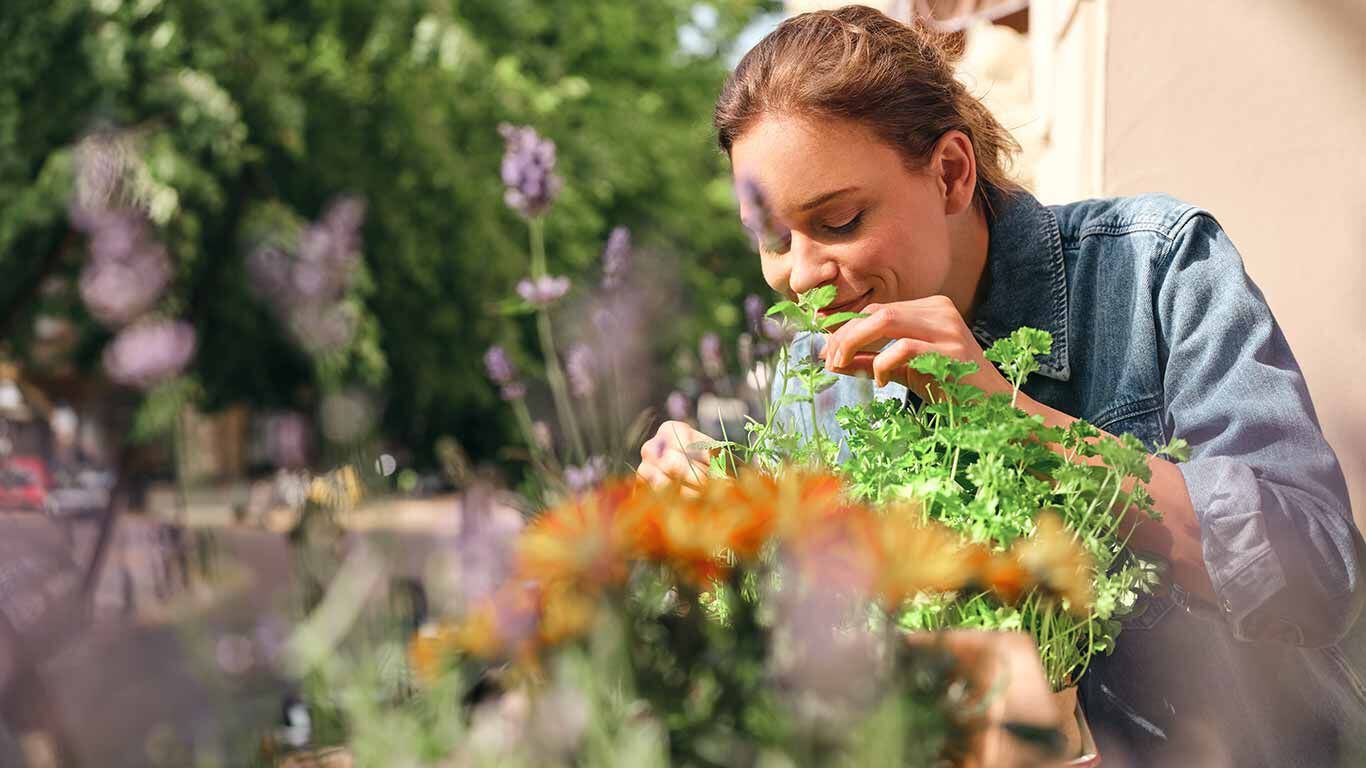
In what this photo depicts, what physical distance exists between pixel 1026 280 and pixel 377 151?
30.2ft

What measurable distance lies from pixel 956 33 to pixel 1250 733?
46.7 inches

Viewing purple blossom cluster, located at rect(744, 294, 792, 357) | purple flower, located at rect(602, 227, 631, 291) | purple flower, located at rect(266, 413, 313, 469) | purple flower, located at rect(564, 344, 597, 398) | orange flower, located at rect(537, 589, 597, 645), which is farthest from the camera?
purple flower, located at rect(564, 344, 597, 398)

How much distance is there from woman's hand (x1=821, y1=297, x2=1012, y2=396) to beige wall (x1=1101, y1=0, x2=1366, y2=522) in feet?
3.88

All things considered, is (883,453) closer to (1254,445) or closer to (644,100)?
(1254,445)

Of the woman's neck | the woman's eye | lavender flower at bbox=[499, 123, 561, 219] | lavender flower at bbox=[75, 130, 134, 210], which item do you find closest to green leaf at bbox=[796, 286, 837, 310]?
the woman's eye

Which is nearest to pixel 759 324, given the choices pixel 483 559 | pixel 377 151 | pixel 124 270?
pixel 124 270

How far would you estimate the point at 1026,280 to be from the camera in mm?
1708

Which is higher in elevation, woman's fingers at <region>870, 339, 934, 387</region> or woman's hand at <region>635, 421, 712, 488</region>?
woman's fingers at <region>870, 339, 934, 387</region>

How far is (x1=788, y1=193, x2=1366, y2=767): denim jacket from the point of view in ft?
3.95

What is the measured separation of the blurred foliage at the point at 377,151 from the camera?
8.22 meters

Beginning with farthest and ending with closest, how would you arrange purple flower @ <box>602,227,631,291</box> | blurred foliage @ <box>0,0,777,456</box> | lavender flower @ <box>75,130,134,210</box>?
1. blurred foliage @ <box>0,0,777,456</box>
2. lavender flower @ <box>75,130,134,210</box>
3. purple flower @ <box>602,227,631,291</box>

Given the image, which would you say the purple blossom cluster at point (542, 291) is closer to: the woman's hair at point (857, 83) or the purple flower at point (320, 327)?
the purple flower at point (320, 327)

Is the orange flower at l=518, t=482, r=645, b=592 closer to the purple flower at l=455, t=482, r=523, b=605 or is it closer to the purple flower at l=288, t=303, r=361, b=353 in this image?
the purple flower at l=455, t=482, r=523, b=605

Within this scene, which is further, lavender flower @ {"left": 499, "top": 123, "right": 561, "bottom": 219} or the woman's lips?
lavender flower @ {"left": 499, "top": 123, "right": 561, "bottom": 219}
